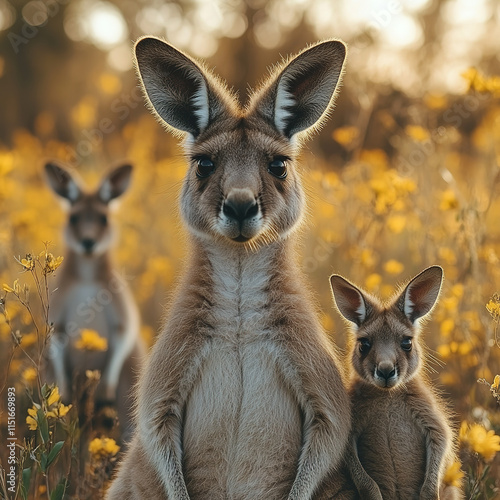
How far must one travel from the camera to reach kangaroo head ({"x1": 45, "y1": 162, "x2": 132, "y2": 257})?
7695 millimetres

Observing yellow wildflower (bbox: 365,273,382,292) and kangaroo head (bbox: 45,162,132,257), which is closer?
yellow wildflower (bbox: 365,273,382,292)

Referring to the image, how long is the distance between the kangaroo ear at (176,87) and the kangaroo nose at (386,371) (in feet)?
4.86

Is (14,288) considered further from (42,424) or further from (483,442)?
(483,442)

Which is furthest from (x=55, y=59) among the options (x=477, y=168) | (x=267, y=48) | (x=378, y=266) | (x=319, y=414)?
(x=319, y=414)

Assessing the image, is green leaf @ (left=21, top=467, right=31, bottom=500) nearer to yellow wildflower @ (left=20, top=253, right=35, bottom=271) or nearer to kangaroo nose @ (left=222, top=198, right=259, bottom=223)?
yellow wildflower @ (left=20, top=253, right=35, bottom=271)

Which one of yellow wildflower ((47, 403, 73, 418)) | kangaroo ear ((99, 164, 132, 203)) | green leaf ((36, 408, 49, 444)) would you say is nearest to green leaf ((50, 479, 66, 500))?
green leaf ((36, 408, 49, 444))

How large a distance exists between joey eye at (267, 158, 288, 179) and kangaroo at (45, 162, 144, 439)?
3240 millimetres

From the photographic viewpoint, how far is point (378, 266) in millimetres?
8648

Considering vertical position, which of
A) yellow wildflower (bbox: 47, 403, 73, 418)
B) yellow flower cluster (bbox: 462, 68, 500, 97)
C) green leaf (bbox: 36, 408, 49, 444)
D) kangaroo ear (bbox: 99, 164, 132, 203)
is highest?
yellow flower cluster (bbox: 462, 68, 500, 97)

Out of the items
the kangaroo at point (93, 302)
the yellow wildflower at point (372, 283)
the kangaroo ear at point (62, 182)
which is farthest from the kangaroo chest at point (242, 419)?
the kangaroo ear at point (62, 182)

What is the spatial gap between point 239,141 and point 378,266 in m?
5.09

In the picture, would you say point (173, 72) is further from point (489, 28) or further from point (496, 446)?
point (489, 28)

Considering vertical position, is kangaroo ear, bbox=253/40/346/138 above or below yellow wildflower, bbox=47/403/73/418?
above

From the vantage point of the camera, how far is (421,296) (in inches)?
167
